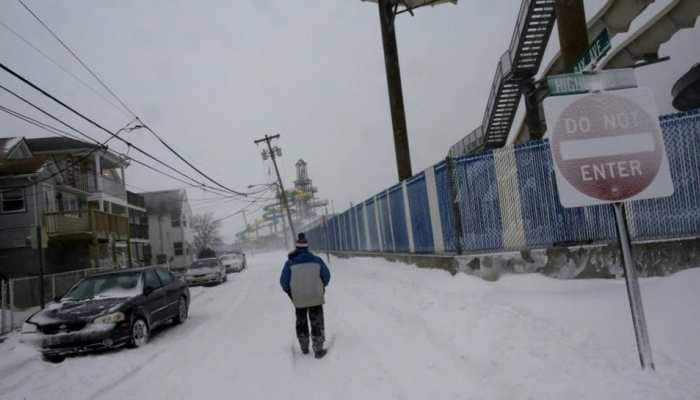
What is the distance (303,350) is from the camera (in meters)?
6.02

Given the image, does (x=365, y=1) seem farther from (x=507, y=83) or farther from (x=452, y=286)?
(x=452, y=286)

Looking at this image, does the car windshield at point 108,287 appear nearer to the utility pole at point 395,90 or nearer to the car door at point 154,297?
the car door at point 154,297

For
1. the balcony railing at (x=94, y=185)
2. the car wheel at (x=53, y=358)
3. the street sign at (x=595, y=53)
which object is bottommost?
the car wheel at (x=53, y=358)

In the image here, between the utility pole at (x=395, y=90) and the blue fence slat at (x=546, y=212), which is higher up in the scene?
A: the utility pole at (x=395, y=90)

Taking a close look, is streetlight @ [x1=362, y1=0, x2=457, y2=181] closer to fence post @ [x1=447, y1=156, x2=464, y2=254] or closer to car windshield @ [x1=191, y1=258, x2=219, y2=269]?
fence post @ [x1=447, y1=156, x2=464, y2=254]

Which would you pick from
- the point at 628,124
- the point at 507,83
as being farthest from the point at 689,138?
the point at 507,83

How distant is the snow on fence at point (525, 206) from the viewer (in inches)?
248

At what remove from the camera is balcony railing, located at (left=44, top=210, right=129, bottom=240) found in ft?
73.9

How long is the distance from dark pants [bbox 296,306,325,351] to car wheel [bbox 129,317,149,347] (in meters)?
3.81

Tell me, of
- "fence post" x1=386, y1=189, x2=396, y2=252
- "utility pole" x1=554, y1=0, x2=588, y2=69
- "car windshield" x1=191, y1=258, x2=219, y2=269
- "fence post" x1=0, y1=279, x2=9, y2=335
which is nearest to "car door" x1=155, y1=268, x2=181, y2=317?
"fence post" x1=0, y1=279, x2=9, y2=335

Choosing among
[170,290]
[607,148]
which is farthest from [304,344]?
[170,290]

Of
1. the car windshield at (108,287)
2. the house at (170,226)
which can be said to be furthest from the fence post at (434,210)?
the house at (170,226)

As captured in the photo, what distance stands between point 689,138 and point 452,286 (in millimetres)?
4391

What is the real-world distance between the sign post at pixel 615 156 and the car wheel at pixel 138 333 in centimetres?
777
